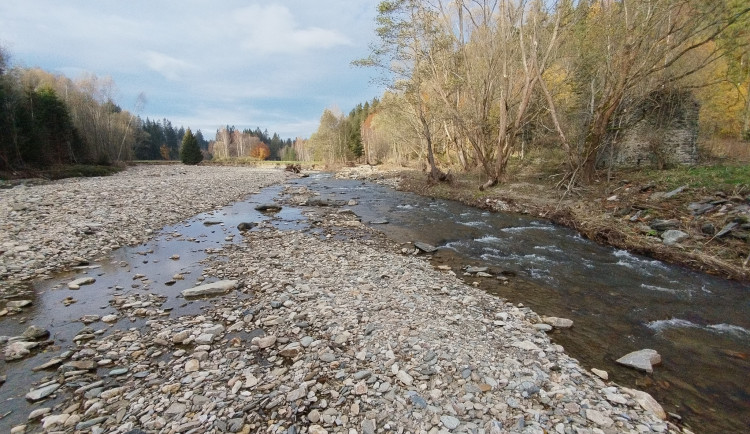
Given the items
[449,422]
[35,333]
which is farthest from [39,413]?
[449,422]

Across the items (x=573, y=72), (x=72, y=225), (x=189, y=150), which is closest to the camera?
(x=72, y=225)

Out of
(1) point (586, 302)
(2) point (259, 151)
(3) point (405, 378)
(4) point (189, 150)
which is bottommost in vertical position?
(1) point (586, 302)

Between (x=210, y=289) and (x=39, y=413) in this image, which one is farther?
(x=210, y=289)

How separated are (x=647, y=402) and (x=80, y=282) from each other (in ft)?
34.9

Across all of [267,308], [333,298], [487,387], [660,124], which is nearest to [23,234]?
[267,308]

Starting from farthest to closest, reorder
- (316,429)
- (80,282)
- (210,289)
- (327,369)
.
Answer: (80,282) < (210,289) < (327,369) < (316,429)

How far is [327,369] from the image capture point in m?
4.07

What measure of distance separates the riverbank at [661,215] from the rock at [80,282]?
15321 mm

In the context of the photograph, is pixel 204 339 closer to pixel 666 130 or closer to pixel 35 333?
pixel 35 333

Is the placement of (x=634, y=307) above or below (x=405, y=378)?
below

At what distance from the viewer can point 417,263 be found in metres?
8.76

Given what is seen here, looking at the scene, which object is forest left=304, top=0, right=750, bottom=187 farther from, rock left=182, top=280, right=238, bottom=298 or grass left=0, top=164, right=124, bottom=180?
grass left=0, top=164, right=124, bottom=180

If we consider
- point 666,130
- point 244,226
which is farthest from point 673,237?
point 244,226

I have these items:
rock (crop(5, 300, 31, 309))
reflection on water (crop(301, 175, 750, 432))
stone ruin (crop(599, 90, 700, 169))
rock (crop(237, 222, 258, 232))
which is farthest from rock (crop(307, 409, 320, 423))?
stone ruin (crop(599, 90, 700, 169))
